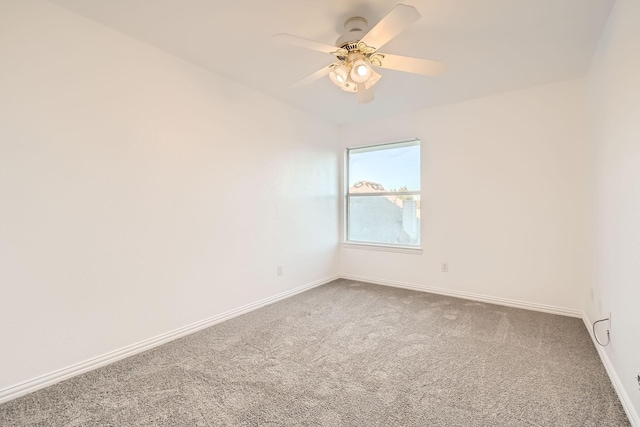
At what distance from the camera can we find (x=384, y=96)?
3.34 meters

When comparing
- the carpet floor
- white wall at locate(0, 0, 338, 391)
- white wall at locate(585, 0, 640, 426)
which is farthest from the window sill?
white wall at locate(585, 0, 640, 426)

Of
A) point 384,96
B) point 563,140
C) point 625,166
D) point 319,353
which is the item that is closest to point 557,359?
point 625,166

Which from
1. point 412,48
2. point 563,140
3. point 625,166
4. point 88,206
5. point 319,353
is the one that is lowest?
point 319,353

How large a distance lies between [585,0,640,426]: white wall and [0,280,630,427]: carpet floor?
13.1 inches

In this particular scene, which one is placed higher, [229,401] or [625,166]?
[625,166]

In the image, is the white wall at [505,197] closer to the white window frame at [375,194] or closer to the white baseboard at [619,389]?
the white window frame at [375,194]

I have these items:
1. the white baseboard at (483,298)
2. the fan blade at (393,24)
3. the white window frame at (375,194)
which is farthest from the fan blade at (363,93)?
the white baseboard at (483,298)

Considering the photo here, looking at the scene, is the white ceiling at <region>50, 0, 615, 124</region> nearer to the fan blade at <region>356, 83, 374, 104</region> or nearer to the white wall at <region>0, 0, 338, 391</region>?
the white wall at <region>0, 0, 338, 391</region>

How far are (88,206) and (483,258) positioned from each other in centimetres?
384

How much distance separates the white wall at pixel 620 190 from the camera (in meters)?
1.50

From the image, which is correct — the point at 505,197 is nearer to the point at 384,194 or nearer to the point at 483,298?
the point at 483,298

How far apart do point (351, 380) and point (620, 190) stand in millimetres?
2010

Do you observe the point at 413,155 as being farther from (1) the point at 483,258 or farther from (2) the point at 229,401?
(2) the point at 229,401

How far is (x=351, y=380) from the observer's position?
188 centimetres
